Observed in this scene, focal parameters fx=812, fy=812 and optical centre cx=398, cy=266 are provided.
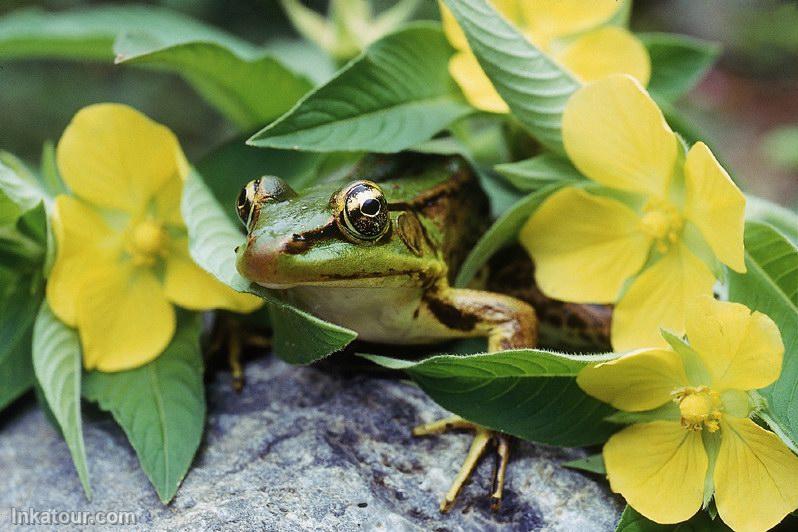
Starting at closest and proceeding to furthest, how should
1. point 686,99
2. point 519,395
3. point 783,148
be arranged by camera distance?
point 519,395
point 686,99
point 783,148

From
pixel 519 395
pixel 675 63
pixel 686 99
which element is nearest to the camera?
pixel 519 395

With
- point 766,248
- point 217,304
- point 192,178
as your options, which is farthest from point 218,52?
point 766,248

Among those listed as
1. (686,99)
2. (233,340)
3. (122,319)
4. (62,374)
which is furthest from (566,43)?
(686,99)

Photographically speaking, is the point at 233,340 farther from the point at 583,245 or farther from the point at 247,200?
the point at 583,245

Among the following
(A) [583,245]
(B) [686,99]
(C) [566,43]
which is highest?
(C) [566,43]

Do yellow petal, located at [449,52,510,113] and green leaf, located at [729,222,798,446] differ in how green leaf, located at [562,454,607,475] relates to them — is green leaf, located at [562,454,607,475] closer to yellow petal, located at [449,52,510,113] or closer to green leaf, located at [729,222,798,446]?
green leaf, located at [729,222,798,446]
